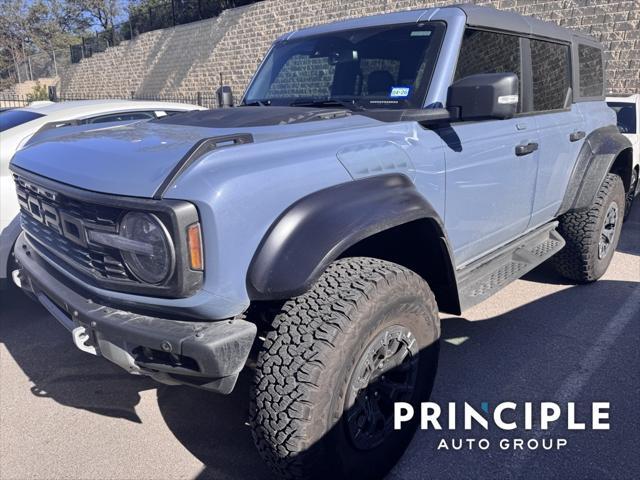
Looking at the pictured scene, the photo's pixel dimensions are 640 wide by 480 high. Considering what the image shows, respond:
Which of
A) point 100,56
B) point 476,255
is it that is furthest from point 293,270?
point 100,56

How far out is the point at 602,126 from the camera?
4.76 metres

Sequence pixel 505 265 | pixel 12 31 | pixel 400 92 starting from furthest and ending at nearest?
1. pixel 12 31
2. pixel 505 265
3. pixel 400 92

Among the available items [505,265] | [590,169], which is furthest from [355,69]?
[590,169]

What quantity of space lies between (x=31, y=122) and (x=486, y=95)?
395cm

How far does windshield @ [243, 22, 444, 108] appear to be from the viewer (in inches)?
118

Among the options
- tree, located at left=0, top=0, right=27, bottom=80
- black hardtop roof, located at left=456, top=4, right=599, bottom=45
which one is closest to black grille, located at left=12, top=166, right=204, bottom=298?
black hardtop roof, located at left=456, top=4, right=599, bottom=45

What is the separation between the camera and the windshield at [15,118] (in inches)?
186

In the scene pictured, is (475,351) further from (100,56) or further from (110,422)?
(100,56)

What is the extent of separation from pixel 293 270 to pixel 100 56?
3645cm

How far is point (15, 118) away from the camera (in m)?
4.93

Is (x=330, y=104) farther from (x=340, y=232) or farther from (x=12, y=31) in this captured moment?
(x=12, y=31)

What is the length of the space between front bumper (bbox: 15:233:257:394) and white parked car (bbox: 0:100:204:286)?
209 cm

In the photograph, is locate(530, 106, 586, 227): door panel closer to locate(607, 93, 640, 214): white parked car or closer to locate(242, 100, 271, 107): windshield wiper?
locate(242, 100, 271, 107): windshield wiper

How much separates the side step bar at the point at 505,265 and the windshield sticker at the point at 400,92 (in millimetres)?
1051
